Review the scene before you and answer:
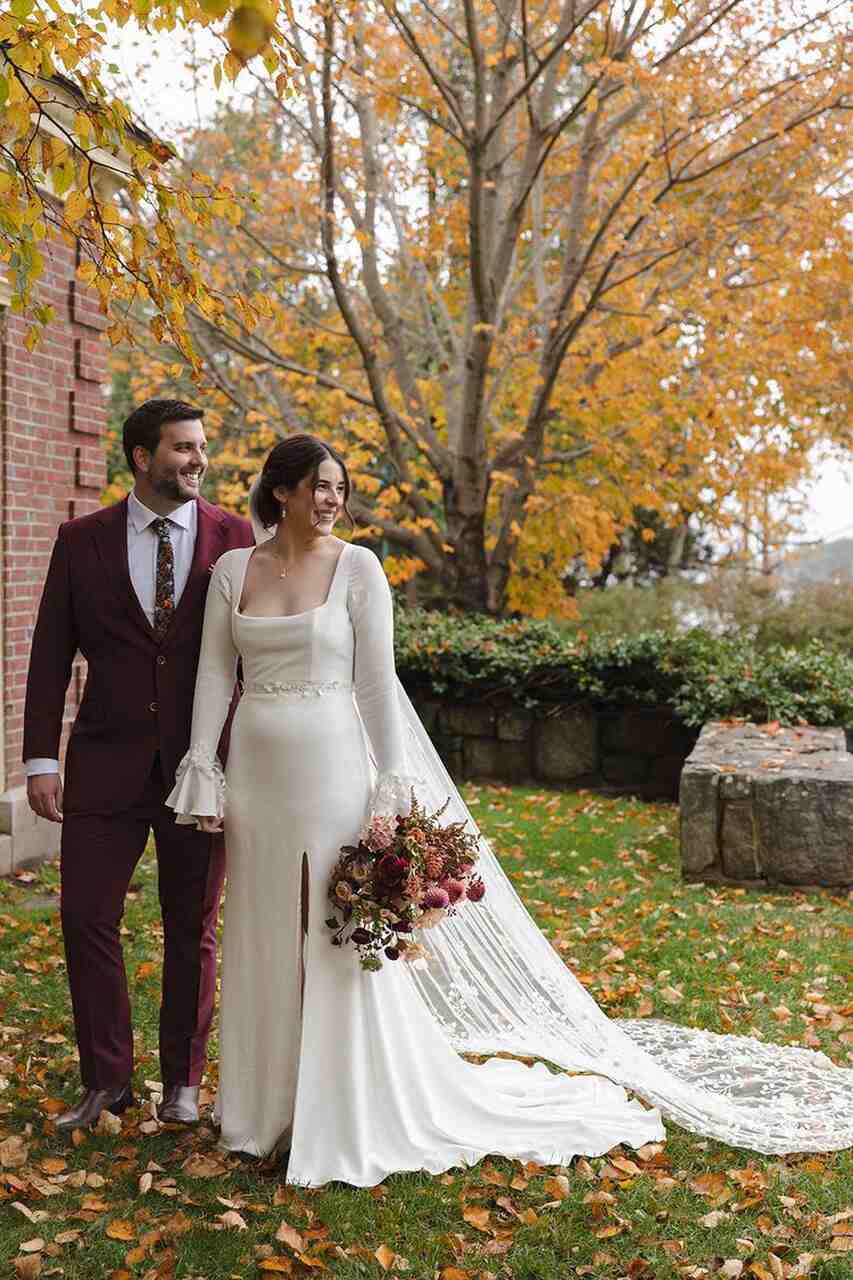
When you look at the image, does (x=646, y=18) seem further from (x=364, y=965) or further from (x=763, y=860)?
(x=364, y=965)

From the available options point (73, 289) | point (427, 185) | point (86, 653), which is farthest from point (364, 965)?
point (427, 185)

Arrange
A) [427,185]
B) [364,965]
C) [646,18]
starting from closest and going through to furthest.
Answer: [364,965] → [646,18] → [427,185]

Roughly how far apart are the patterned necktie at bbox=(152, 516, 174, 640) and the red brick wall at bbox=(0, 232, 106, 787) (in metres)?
3.60

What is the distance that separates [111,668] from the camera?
3.91m

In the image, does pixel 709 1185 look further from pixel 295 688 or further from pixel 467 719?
pixel 467 719

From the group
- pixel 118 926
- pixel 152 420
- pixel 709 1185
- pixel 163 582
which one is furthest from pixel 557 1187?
pixel 152 420

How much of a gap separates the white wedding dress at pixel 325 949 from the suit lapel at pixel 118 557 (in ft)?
0.87

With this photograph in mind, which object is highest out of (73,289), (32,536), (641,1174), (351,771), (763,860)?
(73,289)

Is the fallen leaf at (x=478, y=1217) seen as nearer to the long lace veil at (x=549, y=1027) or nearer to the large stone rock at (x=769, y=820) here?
the long lace veil at (x=549, y=1027)

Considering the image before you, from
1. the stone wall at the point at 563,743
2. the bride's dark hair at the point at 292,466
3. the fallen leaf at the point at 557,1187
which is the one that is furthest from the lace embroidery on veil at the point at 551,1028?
the stone wall at the point at 563,743

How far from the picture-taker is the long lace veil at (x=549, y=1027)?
13.2ft

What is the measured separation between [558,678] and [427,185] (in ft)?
21.4

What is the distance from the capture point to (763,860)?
711cm

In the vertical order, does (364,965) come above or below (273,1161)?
above
